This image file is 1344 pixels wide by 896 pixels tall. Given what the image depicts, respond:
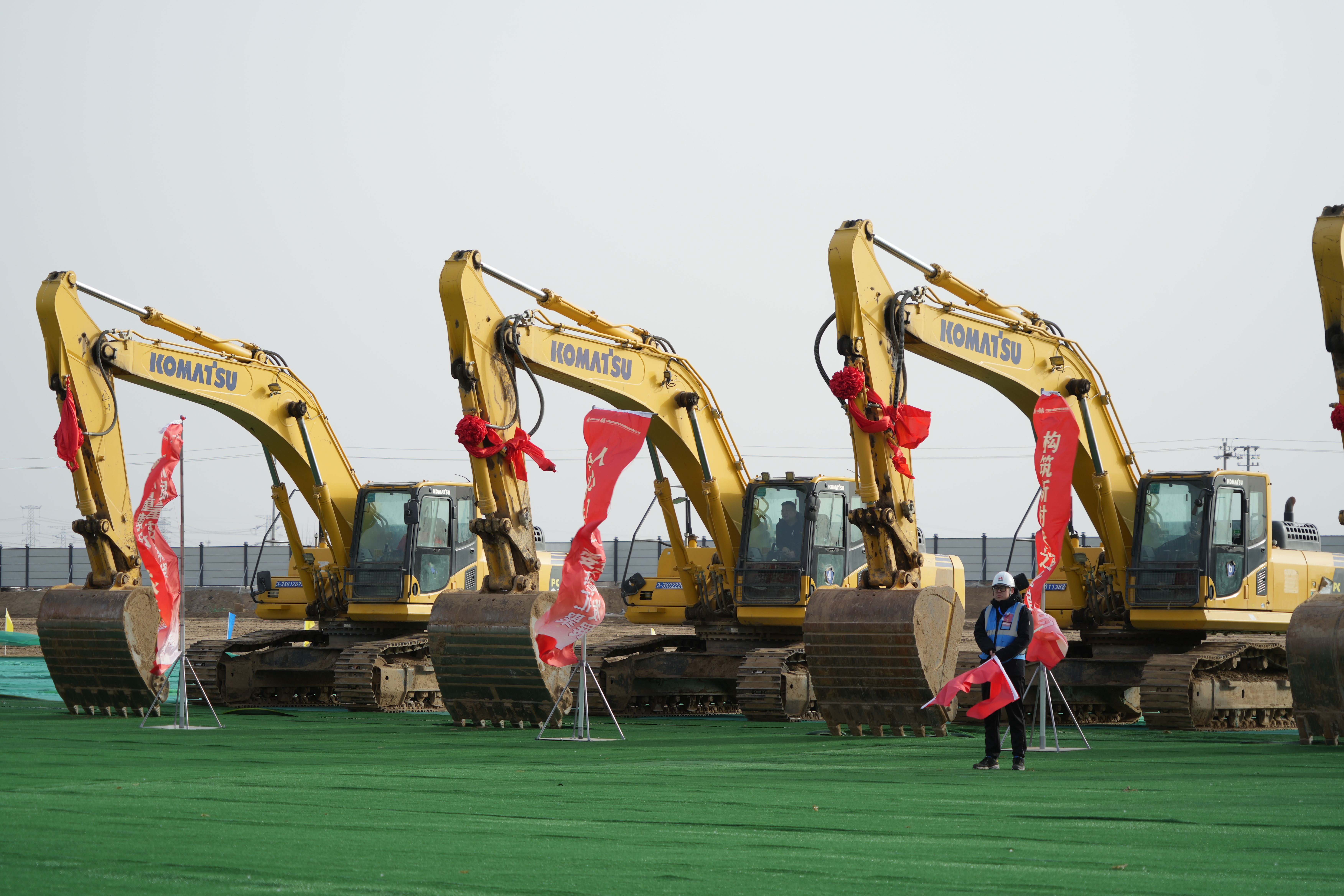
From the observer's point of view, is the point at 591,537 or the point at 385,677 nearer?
the point at 591,537

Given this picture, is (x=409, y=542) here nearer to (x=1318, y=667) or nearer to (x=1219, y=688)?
A: (x=1219, y=688)

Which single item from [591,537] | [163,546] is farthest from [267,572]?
[591,537]

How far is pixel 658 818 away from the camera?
35.4 ft

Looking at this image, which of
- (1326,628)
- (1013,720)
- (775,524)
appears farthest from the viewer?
(775,524)

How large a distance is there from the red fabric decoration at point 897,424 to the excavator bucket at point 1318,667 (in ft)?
14.1

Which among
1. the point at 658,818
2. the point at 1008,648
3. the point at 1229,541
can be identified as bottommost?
the point at 658,818

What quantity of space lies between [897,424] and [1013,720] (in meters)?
5.20

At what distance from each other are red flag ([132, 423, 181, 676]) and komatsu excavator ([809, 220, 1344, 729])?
26.5 feet

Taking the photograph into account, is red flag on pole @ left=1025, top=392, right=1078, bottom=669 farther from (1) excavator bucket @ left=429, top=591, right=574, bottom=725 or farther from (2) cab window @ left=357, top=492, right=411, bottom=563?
(2) cab window @ left=357, top=492, right=411, bottom=563

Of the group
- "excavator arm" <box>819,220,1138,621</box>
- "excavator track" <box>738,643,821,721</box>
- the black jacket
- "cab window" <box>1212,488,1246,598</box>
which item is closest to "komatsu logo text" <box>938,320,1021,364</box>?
"excavator arm" <box>819,220,1138,621</box>

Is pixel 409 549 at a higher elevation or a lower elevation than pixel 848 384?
lower

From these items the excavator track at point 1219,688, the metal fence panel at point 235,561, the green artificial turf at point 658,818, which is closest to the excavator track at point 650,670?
the green artificial turf at point 658,818

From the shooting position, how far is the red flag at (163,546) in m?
19.8

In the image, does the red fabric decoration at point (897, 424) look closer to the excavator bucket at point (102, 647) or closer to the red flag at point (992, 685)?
the red flag at point (992, 685)
